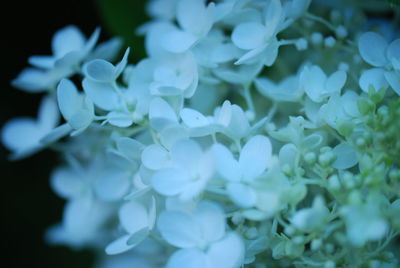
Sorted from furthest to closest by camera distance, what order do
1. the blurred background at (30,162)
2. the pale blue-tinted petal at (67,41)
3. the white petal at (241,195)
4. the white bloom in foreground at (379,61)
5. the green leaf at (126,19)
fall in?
the blurred background at (30,162)
the green leaf at (126,19)
the pale blue-tinted petal at (67,41)
the white bloom in foreground at (379,61)
the white petal at (241,195)

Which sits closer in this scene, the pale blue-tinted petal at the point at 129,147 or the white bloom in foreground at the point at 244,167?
the white bloom in foreground at the point at 244,167

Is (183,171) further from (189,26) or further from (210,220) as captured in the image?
(189,26)

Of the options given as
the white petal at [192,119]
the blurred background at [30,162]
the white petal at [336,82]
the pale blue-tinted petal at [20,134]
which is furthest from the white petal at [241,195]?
the blurred background at [30,162]

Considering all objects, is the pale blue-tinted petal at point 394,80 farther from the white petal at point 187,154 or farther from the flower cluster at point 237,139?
the white petal at point 187,154

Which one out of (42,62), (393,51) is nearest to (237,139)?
(393,51)

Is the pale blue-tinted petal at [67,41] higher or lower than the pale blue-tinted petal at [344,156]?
higher

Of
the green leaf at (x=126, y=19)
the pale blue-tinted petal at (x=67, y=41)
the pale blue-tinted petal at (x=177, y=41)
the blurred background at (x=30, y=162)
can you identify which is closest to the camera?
the pale blue-tinted petal at (x=177, y=41)

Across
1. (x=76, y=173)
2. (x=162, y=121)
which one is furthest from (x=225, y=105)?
(x=76, y=173)

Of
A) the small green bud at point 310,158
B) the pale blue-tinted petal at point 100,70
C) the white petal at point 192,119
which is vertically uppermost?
the pale blue-tinted petal at point 100,70
